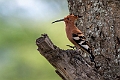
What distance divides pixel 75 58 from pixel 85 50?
0.69 metres

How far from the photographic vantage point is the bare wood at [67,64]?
120 inches

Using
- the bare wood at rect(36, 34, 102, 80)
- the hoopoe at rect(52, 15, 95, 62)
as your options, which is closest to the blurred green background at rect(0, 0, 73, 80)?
the hoopoe at rect(52, 15, 95, 62)

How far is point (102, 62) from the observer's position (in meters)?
3.62

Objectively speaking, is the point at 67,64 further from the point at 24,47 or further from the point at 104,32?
the point at 24,47

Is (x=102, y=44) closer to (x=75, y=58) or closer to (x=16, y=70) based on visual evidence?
(x=75, y=58)

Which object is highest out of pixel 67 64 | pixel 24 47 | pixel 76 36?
pixel 24 47

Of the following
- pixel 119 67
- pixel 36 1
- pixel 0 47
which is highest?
pixel 36 1

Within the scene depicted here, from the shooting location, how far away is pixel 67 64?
307 cm

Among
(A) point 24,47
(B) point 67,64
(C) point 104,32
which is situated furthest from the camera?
(A) point 24,47

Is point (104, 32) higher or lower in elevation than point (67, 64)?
higher

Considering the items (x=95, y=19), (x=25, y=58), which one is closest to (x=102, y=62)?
(x=95, y=19)

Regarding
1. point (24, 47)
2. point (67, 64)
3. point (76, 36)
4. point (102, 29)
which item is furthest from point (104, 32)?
point (24, 47)

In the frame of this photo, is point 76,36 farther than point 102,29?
Yes

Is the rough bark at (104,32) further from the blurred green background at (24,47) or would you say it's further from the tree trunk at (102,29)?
the blurred green background at (24,47)
